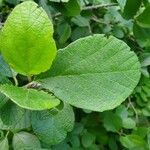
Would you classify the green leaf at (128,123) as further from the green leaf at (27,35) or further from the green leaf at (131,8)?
the green leaf at (27,35)

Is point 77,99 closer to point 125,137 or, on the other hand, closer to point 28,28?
point 28,28

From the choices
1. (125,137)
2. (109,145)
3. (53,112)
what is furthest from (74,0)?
(109,145)

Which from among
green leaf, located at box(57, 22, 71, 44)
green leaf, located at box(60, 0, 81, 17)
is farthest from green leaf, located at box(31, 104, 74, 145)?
green leaf, located at box(57, 22, 71, 44)

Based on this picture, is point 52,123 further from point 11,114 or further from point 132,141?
point 132,141

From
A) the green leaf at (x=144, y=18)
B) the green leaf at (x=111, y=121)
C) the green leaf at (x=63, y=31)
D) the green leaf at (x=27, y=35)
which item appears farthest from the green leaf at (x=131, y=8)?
the green leaf at (x=111, y=121)

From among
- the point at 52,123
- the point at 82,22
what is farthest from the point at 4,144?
the point at 82,22

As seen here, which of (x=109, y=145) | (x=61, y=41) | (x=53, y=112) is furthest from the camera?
(x=109, y=145)

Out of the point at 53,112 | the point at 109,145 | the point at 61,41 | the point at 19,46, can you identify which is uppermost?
the point at 19,46
